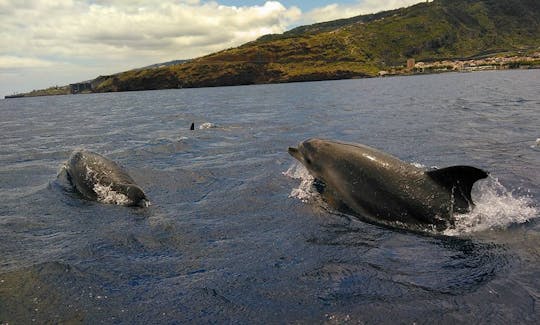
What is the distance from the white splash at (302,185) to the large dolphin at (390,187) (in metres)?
0.55

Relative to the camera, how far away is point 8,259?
10234 mm

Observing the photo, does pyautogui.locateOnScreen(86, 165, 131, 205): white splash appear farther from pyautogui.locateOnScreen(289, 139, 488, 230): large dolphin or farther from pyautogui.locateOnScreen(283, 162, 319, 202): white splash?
pyautogui.locateOnScreen(289, 139, 488, 230): large dolphin

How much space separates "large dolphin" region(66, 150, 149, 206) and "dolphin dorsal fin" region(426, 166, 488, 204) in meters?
8.74

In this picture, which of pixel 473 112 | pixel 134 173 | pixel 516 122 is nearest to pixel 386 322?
pixel 134 173

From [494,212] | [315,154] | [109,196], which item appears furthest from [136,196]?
[494,212]

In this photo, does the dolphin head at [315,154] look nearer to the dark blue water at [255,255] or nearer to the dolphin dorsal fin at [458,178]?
the dark blue water at [255,255]

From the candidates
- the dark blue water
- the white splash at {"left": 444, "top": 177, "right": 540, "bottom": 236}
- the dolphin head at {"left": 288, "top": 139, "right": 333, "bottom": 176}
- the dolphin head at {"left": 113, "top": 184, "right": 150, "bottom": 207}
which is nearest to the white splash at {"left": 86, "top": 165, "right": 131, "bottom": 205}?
the dolphin head at {"left": 113, "top": 184, "right": 150, "bottom": 207}

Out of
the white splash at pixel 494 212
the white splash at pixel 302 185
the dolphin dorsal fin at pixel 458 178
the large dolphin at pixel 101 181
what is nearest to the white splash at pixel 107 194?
the large dolphin at pixel 101 181

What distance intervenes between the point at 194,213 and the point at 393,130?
1935cm

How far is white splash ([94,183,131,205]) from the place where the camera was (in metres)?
14.4

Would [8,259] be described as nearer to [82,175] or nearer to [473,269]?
[82,175]

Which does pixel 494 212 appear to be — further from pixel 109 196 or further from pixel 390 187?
pixel 109 196

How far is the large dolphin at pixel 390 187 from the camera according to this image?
35.5 ft

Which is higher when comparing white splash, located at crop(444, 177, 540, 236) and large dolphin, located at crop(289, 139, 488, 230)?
large dolphin, located at crop(289, 139, 488, 230)
